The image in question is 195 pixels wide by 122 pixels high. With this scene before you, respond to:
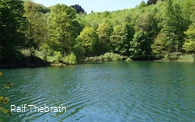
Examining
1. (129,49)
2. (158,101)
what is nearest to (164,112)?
(158,101)

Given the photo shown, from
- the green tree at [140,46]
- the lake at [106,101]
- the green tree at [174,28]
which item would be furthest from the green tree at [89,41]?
the lake at [106,101]

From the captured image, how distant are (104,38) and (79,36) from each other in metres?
10.6

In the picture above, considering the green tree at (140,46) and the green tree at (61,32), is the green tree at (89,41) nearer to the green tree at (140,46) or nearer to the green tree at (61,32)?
the green tree at (140,46)

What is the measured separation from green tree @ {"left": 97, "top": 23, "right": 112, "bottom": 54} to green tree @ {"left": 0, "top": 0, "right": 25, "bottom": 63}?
41.5m

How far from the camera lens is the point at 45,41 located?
61.1 meters

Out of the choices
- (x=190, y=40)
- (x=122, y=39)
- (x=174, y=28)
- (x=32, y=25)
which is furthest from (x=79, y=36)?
(x=190, y=40)

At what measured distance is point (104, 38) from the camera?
91750 millimetres

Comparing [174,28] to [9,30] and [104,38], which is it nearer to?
[104,38]

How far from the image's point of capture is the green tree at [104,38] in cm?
9006

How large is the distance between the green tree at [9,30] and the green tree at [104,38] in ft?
136

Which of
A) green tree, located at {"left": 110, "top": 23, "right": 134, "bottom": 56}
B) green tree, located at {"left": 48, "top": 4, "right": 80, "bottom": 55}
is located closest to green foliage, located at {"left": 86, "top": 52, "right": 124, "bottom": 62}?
green tree, located at {"left": 110, "top": 23, "right": 134, "bottom": 56}

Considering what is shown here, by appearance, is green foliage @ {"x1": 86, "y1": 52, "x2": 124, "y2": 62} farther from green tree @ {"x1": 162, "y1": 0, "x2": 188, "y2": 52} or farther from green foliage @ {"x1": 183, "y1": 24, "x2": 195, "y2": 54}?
green foliage @ {"x1": 183, "y1": 24, "x2": 195, "y2": 54}

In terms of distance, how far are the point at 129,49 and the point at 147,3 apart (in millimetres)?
77611

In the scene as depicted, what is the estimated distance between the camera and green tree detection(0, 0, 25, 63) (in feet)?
161
